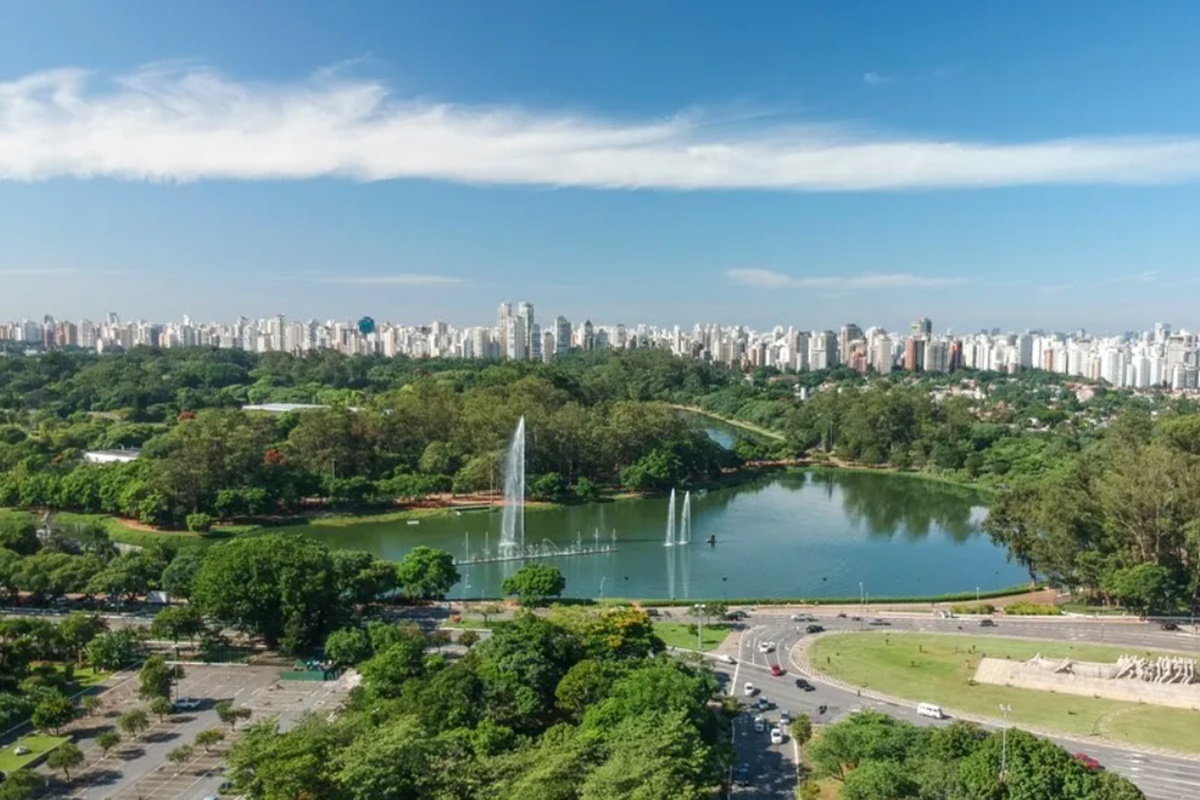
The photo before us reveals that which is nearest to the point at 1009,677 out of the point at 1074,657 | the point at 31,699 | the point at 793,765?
the point at 1074,657

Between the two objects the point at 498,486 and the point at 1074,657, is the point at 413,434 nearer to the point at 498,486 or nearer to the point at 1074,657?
the point at 498,486

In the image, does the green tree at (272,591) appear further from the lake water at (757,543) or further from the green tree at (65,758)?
the lake water at (757,543)

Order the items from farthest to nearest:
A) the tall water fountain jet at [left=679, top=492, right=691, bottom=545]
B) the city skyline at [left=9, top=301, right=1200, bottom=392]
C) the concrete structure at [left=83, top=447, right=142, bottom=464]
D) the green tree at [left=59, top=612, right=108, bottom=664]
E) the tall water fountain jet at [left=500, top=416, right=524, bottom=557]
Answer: the city skyline at [left=9, top=301, right=1200, bottom=392]
the concrete structure at [left=83, top=447, right=142, bottom=464]
the tall water fountain jet at [left=679, top=492, right=691, bottom=545]
the tall water fountain jet at [left=500, top=416, right=524, bottom=557]
the green tree at [left=59, top=612, right=108, bottom=664]

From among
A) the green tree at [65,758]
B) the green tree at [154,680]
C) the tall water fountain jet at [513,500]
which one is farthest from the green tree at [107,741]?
the tall water fountain jet at [513,500]

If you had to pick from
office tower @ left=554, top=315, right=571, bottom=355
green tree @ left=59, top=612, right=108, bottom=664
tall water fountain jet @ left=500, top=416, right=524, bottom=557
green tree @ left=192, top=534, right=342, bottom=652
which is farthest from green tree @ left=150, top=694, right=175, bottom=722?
office tower @ left=554, top=315, right=571, bottom=355

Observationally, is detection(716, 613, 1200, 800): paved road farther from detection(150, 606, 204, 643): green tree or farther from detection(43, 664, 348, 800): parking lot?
detection(150, 606, 204, 643): green tree
